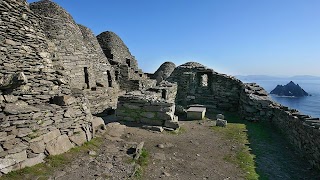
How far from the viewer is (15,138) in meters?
5.43

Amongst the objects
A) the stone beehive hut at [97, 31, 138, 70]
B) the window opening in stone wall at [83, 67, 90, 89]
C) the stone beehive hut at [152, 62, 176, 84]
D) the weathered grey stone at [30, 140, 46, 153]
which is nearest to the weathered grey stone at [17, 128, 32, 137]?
the weathered grey stone at [30, 140, 46, 153]

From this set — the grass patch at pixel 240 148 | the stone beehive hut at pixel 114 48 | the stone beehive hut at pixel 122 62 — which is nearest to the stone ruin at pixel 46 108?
the grass patch at pixel 240 148

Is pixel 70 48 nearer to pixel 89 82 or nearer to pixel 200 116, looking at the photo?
pixel 89 82

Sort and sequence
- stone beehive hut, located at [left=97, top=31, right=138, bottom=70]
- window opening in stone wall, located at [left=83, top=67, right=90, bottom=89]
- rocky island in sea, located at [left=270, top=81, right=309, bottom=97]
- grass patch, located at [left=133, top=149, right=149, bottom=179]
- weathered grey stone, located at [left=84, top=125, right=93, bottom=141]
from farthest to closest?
rocky island in sea, located at [left=270, top=81, right=309, bottom=97] < stone beehive hut, located at [left=97, top=31, right=138, bottom=70] < window opening in stone wall, located at [left=83, top=67, right=90, bottom=89] < weathered grey stone, located at [left=84, top=125, right=93, bottom=141] < grass patch, located at [left=133, top=149, right=149, bottom=179]

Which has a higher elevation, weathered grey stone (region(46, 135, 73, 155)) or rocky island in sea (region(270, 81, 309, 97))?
weathered grey stone (region(46, 135, 73, 155))

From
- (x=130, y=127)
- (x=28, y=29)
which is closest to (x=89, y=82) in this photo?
(x=130, y=127)

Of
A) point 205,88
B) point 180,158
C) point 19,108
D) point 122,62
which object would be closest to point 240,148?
point 180,158

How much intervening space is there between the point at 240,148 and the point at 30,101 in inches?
253

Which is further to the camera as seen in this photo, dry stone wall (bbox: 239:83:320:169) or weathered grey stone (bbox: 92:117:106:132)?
weathered grey stone (bbox: 92:117:106:132)

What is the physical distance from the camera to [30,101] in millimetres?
6398

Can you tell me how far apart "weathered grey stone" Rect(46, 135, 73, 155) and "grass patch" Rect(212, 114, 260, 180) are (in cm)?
445

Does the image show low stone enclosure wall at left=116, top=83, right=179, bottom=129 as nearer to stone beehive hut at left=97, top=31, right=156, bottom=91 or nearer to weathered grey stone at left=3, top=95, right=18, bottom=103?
weathered grey stone at left=3, top=95, right=18, bottom=103

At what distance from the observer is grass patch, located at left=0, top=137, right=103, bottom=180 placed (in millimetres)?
4957

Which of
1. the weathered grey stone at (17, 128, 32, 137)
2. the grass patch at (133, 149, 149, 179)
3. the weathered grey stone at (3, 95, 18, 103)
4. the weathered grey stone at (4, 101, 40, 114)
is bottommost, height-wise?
the grass patch at (133, 149, 149, 179)
